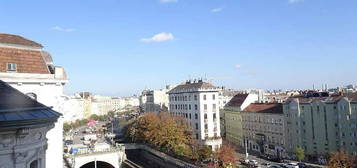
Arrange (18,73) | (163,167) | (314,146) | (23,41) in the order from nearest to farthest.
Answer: (18,73) → (23,41) → (163,167) → (314,146)

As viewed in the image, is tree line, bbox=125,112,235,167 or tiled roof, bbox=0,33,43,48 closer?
tiled roof, bbox=0,33,43,48

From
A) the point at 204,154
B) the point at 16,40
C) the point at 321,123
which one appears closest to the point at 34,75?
the point at 16,40

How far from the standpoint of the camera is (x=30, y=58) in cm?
2342

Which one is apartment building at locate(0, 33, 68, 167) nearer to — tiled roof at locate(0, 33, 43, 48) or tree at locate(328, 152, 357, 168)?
tiled roof at locate(0, 33, 43, 48)

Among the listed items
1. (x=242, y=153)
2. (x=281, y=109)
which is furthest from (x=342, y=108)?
(x=242, y=153)

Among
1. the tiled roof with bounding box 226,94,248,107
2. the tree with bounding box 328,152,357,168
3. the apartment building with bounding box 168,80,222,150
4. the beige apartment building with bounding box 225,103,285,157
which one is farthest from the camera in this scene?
the tiled roof with bounding box 226,94,248,107

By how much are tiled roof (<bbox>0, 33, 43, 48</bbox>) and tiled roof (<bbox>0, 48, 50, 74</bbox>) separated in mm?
507

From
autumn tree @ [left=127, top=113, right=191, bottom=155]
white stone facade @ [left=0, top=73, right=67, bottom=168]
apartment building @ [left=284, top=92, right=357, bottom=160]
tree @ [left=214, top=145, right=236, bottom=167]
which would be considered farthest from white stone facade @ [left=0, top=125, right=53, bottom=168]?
apartment building @ [left=284, top=92, right=357, bottom=160]

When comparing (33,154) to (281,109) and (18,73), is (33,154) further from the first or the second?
(281,109)

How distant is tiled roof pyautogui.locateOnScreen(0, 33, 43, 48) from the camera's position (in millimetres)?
22547

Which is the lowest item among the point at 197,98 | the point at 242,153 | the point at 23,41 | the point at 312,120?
the point at 242,153

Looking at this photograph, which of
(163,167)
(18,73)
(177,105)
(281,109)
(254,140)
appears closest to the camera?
(18,73)

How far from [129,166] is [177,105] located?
31.4 metres

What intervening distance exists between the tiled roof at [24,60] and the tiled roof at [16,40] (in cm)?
51
